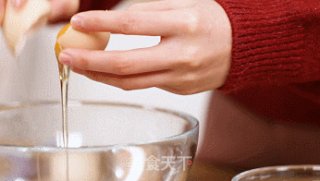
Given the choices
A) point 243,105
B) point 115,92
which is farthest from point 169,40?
point 115,92

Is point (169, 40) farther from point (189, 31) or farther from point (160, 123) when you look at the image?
point (160, 123)

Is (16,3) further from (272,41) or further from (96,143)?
(272,41)

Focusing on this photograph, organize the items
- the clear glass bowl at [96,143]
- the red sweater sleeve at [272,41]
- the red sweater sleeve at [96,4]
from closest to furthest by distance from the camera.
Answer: the clear glass bowl at [96,143], the red sweater sleeve at [272,41], the red sweater sleeve at [96,4]

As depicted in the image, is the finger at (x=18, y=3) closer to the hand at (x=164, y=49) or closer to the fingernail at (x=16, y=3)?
the fingernail at (x=16, y=3)

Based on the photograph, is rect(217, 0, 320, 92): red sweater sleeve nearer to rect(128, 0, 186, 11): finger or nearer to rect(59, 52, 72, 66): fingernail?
rect(128, 0, 186, 11): finger

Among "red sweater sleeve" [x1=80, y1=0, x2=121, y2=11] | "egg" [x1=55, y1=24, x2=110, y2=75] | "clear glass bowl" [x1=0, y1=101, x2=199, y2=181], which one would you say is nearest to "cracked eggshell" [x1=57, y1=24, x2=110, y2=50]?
"egg" [x1=55, y1=24, x2=110, y2=75]

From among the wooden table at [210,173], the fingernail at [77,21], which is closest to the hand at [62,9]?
the fingernail at [77,21]
